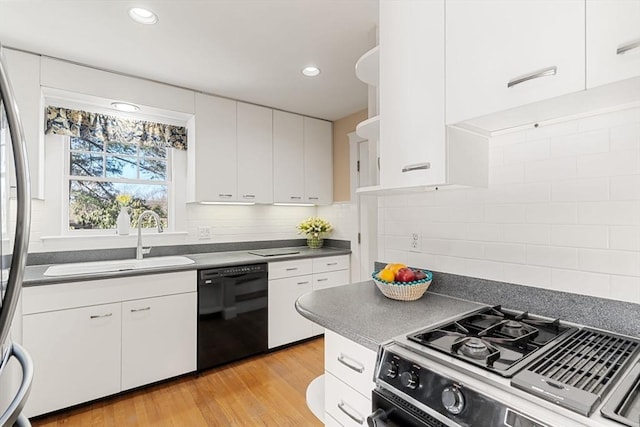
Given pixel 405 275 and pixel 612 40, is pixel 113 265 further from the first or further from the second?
pixel 612 40

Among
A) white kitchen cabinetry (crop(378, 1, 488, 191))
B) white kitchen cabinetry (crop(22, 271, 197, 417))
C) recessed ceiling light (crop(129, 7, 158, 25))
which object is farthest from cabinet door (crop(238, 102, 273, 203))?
white kitchen cabinetry (crop(378, 1, 488, 191))

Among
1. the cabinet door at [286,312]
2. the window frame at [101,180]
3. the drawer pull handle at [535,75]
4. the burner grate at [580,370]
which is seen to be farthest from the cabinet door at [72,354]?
the drawer pull handle at [535,75]

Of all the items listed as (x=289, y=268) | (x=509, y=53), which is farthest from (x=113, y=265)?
(x=509, y=53)

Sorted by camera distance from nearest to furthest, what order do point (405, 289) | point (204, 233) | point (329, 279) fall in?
point (405, 289) → point (204, 233) → point (329, 279)

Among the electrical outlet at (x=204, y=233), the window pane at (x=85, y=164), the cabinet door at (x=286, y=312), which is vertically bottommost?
the cabinet door at (x=286, y=312)

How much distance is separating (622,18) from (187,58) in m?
2.36

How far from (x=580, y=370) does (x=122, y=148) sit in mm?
Result: 3302

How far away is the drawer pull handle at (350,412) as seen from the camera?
1108mm

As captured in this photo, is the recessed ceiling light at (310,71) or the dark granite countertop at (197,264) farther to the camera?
the recessed ceiling light at (310,71)

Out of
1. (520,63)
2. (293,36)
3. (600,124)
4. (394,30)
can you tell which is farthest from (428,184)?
(293,36)

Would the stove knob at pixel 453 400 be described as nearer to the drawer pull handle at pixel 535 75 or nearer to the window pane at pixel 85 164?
the drawer pull handle at pixel 535 75

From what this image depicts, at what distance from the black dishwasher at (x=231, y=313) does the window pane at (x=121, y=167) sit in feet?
3.91

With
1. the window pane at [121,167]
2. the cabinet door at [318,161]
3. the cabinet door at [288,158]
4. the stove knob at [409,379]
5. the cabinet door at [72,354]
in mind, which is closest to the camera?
the stove knob at [409,379]

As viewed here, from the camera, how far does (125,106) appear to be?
8.61 feet
